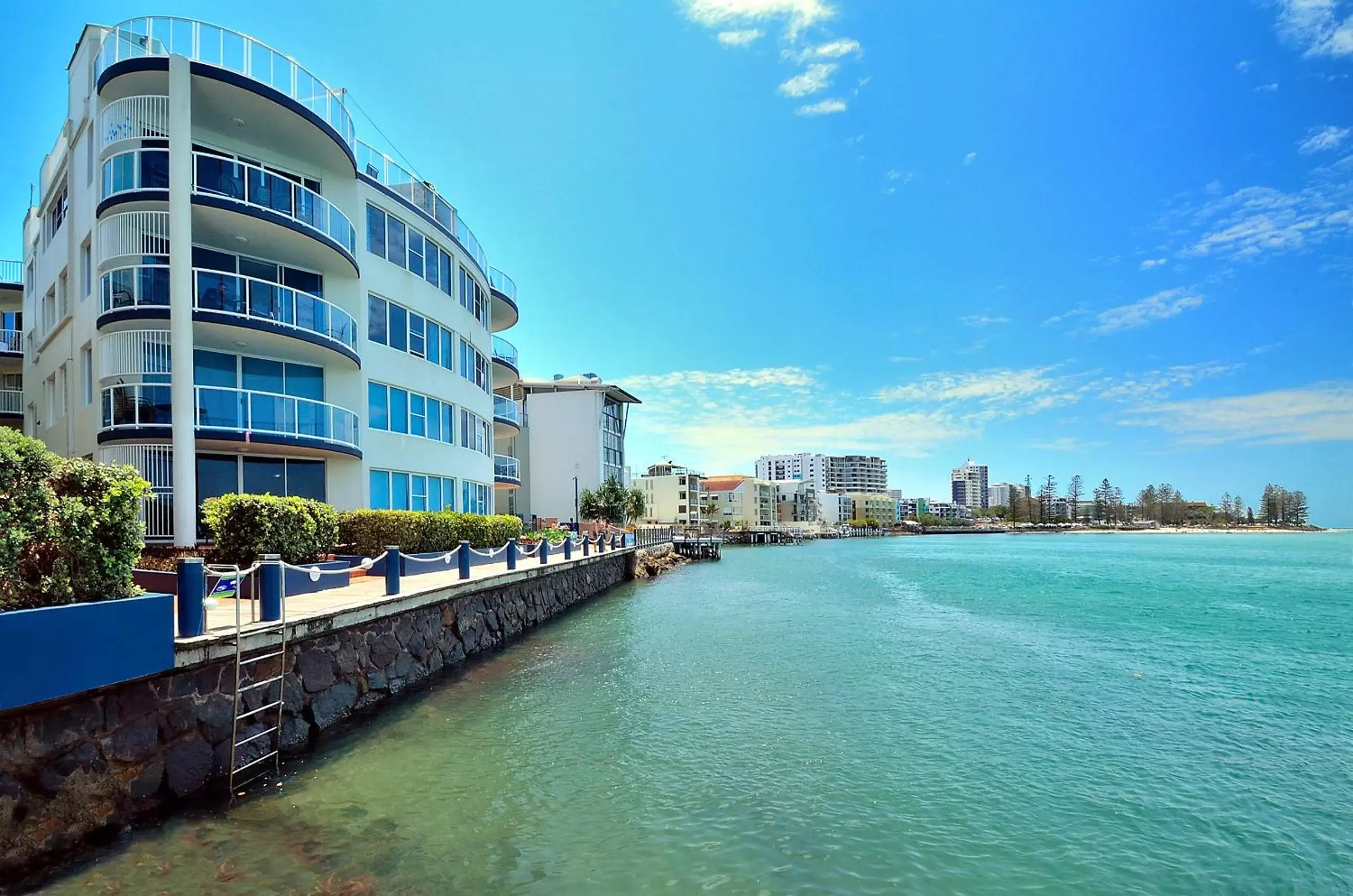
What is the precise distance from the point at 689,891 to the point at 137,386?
16.9 meters

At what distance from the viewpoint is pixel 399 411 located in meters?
22.5

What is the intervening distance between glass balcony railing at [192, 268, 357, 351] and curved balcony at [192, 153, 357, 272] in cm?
154

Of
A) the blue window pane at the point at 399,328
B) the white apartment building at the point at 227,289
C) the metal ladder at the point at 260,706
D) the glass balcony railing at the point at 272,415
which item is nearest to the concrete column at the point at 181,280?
the white apartment building at the point at 227,289

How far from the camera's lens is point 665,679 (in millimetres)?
15070

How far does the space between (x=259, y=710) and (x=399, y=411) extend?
1493cm

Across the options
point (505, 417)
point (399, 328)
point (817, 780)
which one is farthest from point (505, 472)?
point (817, 780)

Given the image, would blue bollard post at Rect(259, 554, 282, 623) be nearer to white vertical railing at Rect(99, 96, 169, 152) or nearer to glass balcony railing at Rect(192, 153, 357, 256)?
glass balcony railing at Rect(192, 153, 357, 256)

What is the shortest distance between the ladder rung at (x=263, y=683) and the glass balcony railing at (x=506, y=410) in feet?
79.0

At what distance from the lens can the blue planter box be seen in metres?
6.03

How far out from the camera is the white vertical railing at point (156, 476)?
1566 centimetres

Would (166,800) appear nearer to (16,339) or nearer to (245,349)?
(245,349)

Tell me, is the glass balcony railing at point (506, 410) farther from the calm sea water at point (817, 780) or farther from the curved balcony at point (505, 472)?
the calm sea water at point (817, 780)

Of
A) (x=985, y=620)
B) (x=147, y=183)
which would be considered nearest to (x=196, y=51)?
(x=147, y=183)

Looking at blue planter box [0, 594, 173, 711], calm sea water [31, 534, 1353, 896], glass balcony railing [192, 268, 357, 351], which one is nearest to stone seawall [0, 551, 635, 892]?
blue planter box [0, 594, 173, 711]
